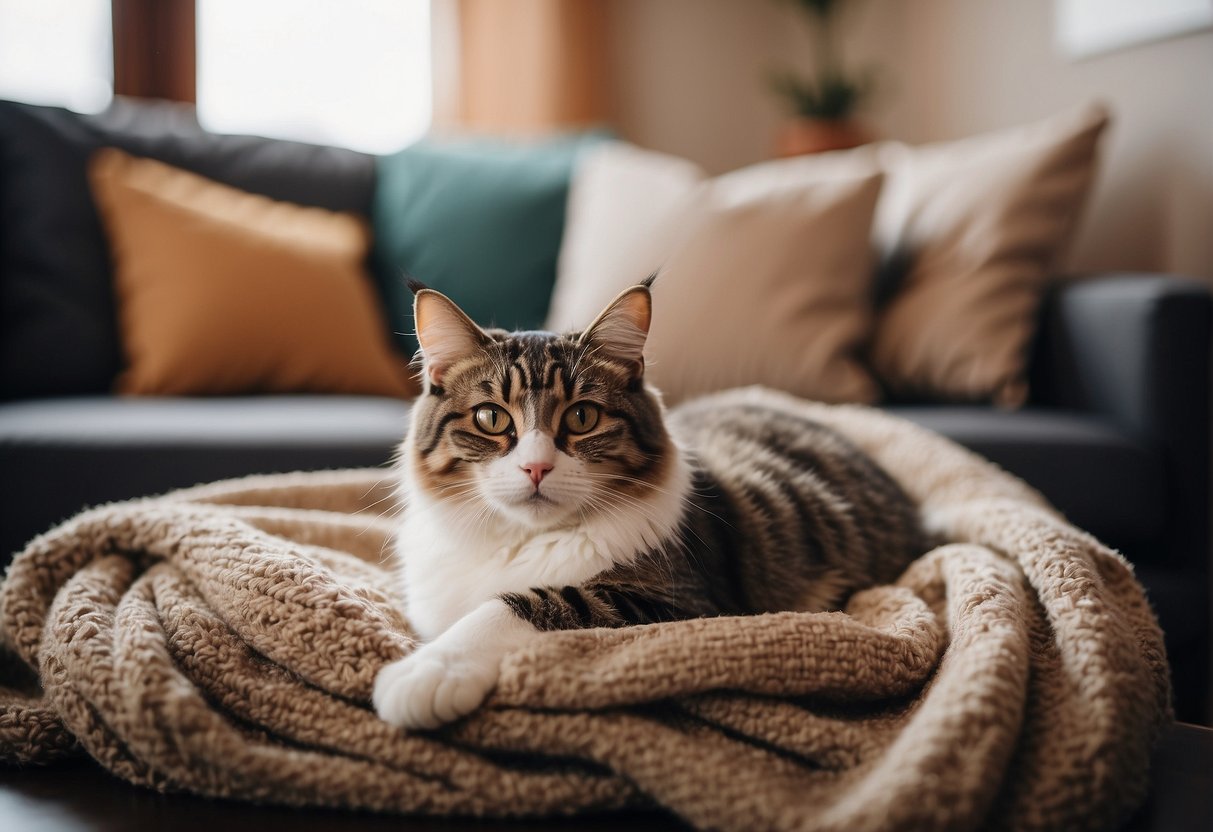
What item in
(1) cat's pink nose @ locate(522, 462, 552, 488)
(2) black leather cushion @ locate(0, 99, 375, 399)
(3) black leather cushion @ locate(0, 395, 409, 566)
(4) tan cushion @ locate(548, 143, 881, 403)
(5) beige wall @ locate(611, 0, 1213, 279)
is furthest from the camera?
(5) beige wall @ locate(611, 0, 1213, 279)

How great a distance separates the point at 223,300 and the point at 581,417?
1242 mm

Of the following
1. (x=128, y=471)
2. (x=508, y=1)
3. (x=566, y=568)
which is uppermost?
(x=508, y=1)

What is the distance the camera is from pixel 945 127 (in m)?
3.22

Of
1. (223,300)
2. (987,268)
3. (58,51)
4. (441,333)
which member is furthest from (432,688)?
(58,51)

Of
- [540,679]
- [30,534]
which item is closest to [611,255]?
[30,534]

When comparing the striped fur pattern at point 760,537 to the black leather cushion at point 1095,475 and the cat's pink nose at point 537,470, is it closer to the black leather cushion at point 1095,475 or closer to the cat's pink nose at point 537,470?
the cat's pink nose at point 537,470

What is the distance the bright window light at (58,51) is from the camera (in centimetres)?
274

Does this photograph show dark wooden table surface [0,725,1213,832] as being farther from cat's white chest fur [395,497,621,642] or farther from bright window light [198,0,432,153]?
bright window light [198,0,432,153]

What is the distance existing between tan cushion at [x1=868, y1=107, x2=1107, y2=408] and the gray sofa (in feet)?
0.44

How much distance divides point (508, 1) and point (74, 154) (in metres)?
1.70

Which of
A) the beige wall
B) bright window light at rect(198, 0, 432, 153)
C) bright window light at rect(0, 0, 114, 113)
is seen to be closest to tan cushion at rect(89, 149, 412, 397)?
bright window light at rect(0, 0, 114, 113)

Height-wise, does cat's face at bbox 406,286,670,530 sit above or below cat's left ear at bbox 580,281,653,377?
below

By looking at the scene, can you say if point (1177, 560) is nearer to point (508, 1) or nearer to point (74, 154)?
point (74, 154)

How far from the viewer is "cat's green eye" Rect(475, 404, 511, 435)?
3.34 ft
